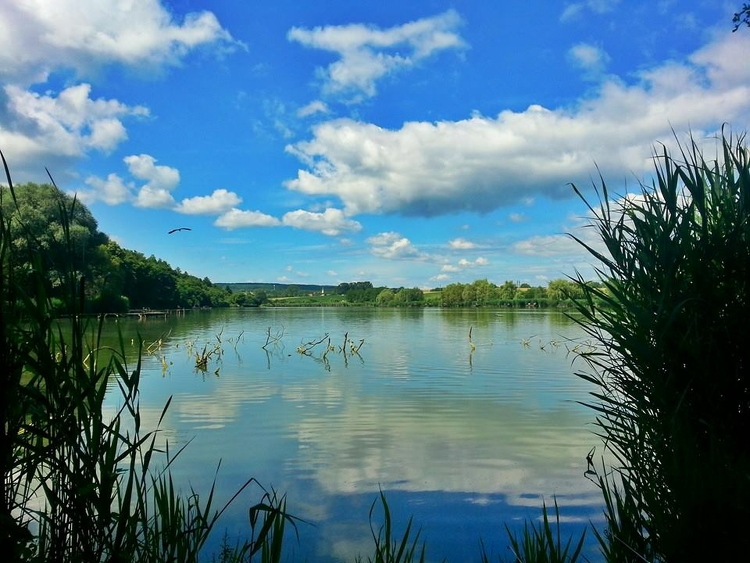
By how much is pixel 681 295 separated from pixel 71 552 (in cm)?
345

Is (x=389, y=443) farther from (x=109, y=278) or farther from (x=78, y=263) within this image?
(x=109, y=278)

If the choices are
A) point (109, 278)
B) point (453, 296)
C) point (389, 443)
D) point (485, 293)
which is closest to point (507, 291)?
point (485, 293)

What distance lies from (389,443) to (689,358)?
25.1 feet

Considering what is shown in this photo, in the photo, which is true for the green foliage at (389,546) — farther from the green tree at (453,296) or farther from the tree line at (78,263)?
the green tree at (453,296)

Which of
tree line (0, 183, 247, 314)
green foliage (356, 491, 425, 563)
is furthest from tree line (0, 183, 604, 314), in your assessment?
green foliage (356, 491, 425, 563)

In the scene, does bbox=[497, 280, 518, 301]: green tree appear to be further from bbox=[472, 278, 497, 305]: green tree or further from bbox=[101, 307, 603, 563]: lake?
bbox=[101, 307, 603, 563]: lake

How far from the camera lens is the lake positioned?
→ 6656 millimetres

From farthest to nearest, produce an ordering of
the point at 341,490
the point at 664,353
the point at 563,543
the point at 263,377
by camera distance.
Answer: the point at 263,377, the point at 341,490, the point at 563,543, the point at 664,353

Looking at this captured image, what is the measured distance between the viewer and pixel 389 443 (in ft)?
33.9

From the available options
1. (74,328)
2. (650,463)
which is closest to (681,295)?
(650,463)

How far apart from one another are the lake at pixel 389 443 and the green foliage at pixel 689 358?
2.92 metres

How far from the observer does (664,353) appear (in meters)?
3.34

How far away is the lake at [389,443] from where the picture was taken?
21.8ft

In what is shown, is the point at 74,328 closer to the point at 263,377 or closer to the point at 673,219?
the point at 673,219
